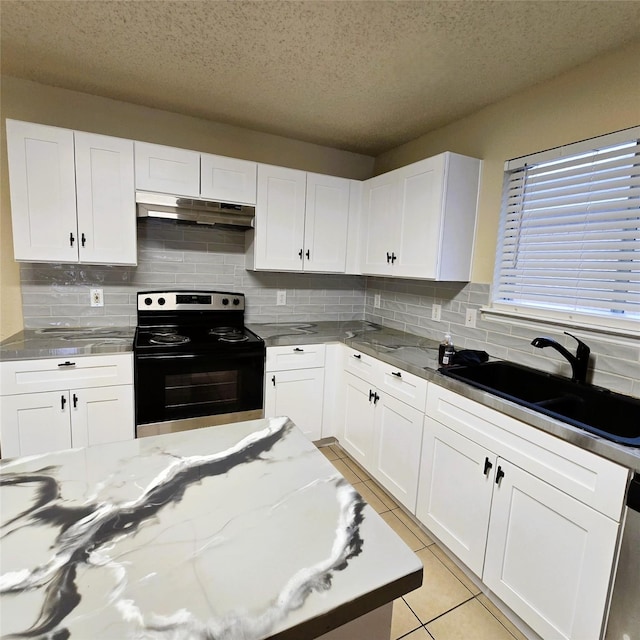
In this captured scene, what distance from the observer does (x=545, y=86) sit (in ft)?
6.38

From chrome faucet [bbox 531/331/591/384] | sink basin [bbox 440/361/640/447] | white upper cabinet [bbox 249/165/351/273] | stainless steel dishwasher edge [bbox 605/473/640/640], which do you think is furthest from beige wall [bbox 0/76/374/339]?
stainless steel dishwasher edge [bbox 605/473/640/640]

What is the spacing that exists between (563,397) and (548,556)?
672 mm

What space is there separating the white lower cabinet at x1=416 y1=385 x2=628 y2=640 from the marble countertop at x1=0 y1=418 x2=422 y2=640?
90 cm

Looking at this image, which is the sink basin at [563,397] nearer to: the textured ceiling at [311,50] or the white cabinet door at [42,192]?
the textured ceiling at [311,50]

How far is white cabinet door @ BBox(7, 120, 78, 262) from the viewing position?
2.08m

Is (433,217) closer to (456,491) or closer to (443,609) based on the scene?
(456,491)

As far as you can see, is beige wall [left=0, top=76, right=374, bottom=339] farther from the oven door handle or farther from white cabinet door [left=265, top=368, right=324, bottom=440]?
white cabinet door [left=265, top=368, right=324, bottom=440]

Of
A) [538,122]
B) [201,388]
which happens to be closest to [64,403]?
[201,388]

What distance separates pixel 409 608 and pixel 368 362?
4.21 ft

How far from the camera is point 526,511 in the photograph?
1.43 meters

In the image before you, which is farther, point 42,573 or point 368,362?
point 368,362

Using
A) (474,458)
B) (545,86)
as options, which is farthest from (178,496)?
(545,86)

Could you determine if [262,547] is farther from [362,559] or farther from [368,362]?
[368,362]

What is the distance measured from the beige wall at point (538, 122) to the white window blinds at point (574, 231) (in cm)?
6
